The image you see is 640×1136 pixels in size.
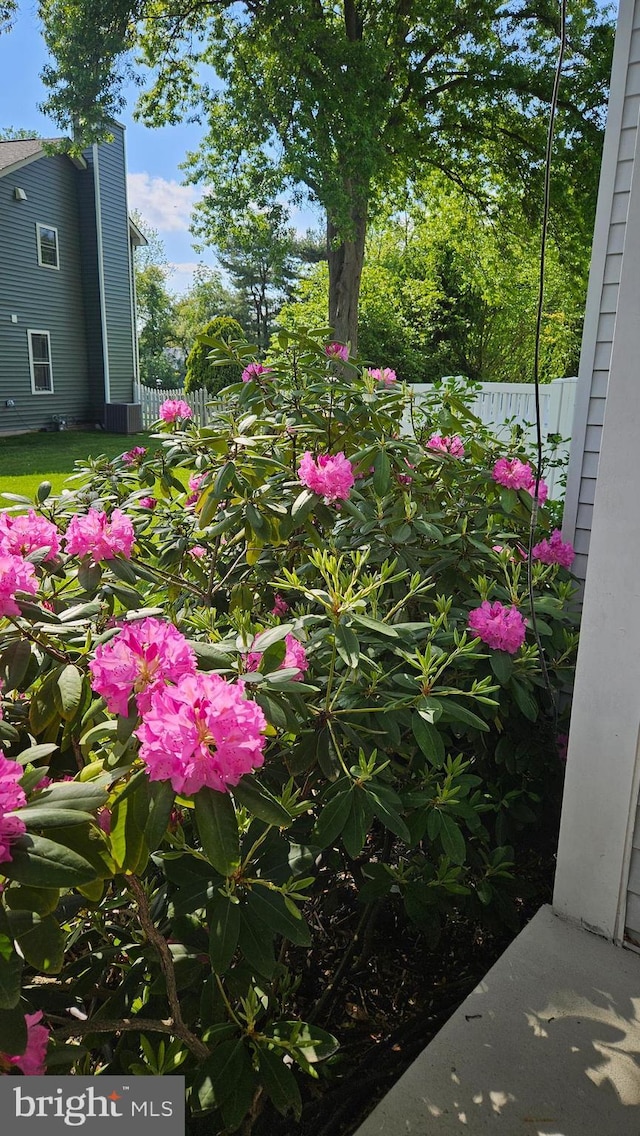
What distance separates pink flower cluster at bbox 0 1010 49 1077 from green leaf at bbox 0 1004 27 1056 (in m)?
0.09

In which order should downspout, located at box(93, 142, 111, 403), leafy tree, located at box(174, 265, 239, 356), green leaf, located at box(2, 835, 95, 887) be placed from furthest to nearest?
leafy tree, located at box(174, 265, 239, 356)
downspout, located at box(93, 142, 111, 403)
green leaf, located at box(2, 835, 95, 887)

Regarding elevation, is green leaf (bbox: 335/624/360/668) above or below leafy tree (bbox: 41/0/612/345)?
below

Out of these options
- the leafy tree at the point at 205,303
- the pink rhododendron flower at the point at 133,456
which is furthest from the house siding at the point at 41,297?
the leafy tree at the point at 205,303

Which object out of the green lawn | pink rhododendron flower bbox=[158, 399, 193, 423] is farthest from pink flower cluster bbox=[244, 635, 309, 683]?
the green lawn

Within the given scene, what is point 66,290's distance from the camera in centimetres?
1383

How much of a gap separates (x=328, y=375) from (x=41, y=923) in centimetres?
158

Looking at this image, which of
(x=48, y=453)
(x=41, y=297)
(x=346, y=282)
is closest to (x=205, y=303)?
(x=41, y=297)

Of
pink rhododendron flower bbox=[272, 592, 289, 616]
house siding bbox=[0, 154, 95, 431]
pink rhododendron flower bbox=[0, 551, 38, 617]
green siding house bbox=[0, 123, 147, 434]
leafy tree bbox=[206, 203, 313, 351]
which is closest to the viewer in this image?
pink rhododendron flower bbox=[0, 551, 38, 617]

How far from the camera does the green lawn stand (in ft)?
27.1

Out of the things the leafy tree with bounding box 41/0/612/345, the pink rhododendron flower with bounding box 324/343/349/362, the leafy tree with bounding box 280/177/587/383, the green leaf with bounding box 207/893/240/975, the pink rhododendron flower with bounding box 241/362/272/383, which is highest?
the leafy tree with bounding box 41/0/612/345

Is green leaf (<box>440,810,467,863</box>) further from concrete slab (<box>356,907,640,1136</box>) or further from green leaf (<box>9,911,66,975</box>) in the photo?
green leaf (<box>9,911,66,975</box>)

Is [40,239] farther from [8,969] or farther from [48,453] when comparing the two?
[8,969]

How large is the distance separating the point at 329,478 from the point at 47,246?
13.8m

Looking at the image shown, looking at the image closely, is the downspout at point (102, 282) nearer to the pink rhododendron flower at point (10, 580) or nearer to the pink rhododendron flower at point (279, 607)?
the pink rhododendron flower at point (279, 607)
